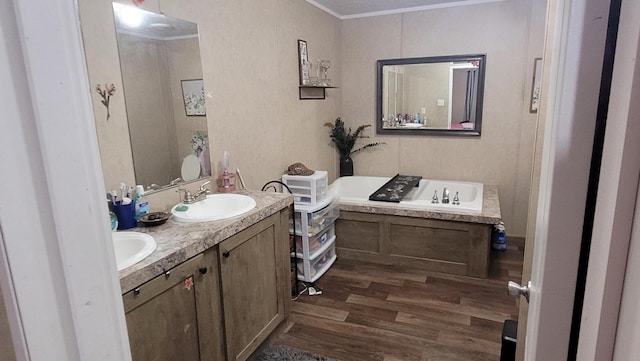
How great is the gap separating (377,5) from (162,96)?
2.76 m

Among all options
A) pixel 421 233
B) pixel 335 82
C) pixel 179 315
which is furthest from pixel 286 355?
pixel 335 82

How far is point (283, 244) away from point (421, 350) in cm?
108

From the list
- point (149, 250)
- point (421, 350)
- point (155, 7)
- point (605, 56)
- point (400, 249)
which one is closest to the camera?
point (605, 56)

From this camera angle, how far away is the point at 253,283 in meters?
2.10

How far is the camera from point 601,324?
48 centimetres

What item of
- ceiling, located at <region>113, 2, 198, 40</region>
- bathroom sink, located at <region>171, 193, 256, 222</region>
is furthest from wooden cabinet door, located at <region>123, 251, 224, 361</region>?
ceiling, located at <region>113, 2, 198, 40</region>

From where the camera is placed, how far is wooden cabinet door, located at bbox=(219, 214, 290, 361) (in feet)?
6.23

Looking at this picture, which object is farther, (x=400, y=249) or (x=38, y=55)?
(x=400, y=249)

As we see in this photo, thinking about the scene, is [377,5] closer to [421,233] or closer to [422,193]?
[422,193]

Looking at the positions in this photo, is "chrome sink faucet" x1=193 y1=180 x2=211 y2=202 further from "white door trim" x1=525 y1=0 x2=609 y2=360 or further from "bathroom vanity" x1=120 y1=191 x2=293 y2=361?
"white door trim" x1=525 y1=0 x2=609 y2=360

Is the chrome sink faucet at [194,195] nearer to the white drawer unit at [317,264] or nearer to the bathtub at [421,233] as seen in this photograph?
the white drawer unit at [317,264]

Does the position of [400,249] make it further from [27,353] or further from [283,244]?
[27,353]

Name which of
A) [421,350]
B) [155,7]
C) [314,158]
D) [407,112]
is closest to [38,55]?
[155,7]

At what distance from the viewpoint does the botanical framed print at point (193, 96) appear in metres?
2.31
